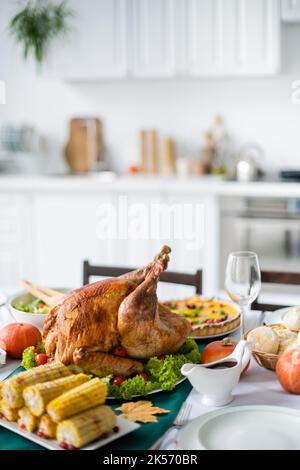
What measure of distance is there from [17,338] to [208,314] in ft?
1.68

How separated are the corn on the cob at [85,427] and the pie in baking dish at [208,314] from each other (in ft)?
1.69

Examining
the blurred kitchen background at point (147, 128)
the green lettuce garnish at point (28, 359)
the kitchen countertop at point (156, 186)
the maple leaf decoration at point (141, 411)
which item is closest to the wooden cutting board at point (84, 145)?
the blurred kitchen background at point (147, 128)

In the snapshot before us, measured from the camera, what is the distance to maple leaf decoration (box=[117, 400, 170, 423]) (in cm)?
110

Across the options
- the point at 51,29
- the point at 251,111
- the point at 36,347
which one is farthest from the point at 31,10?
the point at 36,347

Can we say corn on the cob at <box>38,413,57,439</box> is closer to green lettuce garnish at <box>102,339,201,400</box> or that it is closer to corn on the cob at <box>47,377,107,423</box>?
corn on the cob at <box>47,377,107,423</box>

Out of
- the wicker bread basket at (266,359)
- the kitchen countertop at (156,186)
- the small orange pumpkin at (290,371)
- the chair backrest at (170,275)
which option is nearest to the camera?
the small orange pumpkin at (290,371)

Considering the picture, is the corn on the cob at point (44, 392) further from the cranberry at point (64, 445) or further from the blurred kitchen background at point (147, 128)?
the blurred kitchen background at point (147, 128)

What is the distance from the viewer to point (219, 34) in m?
3.69

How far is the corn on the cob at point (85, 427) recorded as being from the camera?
98 centimetres

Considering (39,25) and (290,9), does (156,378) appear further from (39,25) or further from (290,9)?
(39,25)

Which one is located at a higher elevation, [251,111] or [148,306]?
[251,111]

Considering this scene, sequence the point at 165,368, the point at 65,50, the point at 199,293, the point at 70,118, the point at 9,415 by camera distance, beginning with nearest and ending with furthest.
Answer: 1. the point at 9,415
2. the point at 165,368
3. the point at 199,293
4. the point at 65,50
5. the point at 70,118
